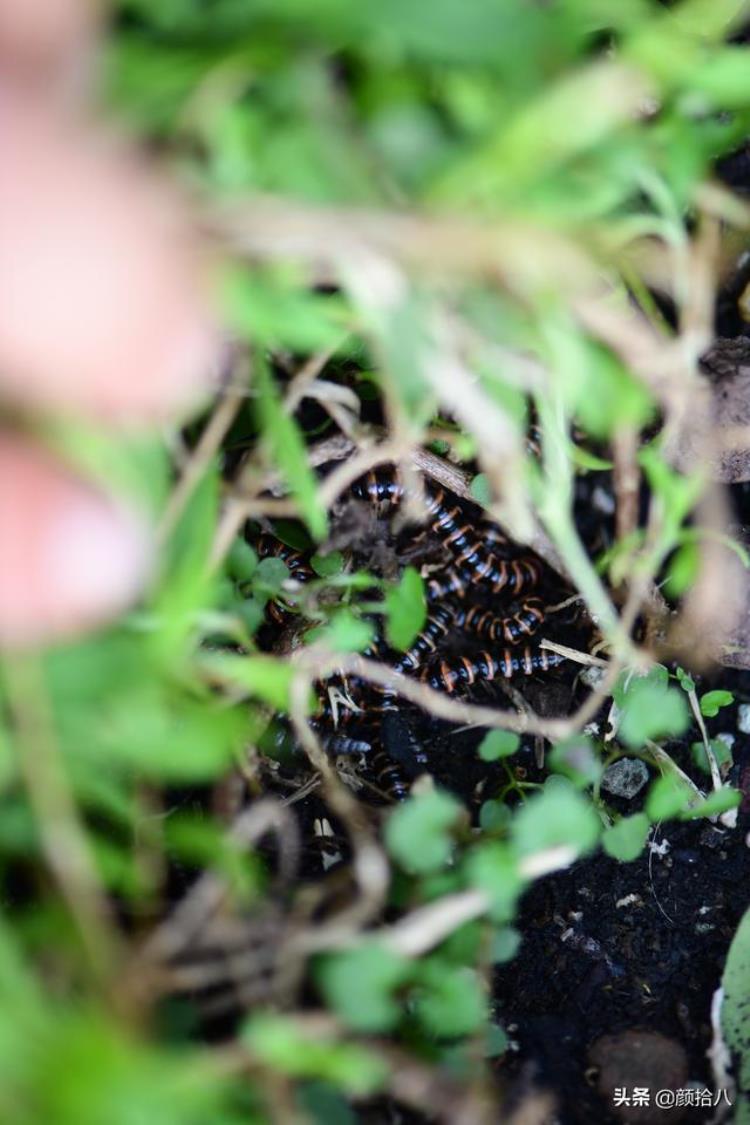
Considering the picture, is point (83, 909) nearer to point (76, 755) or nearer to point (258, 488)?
point (76, 755)

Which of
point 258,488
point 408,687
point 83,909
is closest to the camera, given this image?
point 83,909

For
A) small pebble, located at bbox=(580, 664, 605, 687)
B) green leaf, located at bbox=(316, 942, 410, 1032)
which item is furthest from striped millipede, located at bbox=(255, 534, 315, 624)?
green leaf, located at bbox=(316, 942, 410, 1032)

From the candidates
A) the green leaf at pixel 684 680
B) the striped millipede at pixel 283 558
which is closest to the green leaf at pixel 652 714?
the green leaf at pixel 684 680

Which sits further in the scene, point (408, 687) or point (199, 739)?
point (408, 687)

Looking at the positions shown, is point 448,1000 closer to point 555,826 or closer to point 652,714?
point 555,826

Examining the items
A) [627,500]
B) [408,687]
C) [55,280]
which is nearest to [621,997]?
[408,687]

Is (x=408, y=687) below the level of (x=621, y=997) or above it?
above

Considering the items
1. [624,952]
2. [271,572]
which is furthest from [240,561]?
[624,952]

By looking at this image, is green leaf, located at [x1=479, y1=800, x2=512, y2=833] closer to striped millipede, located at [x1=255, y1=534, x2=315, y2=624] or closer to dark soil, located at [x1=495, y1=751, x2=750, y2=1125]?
dark soil, located at [x1=495, y1=751, x2=750, y2=1125]
